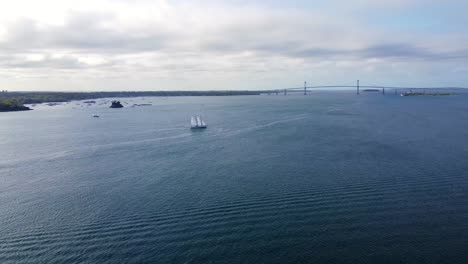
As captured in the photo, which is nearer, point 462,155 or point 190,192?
point 190,192

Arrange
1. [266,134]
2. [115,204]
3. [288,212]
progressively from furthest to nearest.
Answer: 1. [266,134]
2. [115,204]
3. [288,212]

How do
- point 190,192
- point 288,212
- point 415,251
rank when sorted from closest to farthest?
1. point 415,251
2. point 288,212
3. point 190,192

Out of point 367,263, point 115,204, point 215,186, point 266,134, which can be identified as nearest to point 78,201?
point 115,204

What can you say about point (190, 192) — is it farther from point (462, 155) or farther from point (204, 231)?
point (462, 155)

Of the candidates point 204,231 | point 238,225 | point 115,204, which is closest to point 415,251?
Result: point 238,225

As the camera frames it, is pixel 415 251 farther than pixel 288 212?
No

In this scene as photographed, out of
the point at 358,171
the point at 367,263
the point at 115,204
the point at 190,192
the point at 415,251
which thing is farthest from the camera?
the point at 358,171

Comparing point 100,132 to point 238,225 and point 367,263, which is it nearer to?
point 238,225
